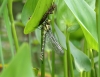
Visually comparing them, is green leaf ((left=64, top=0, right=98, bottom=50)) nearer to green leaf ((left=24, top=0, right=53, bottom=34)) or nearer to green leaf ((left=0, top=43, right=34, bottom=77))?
green leaf ((left=24, top=0, right=53, bottom=34))

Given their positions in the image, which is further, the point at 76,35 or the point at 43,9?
the point at 76,35

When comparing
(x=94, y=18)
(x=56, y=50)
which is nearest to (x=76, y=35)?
(x=56, y=50)

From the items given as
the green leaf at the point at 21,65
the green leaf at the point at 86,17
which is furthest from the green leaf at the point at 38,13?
the green leaf at the point at 21,65

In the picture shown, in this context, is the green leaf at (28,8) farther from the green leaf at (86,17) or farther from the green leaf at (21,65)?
the green leaf at (21,65)

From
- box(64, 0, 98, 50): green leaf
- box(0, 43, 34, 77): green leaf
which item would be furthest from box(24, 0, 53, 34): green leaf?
box(0, 43, 34, 77): green leaf

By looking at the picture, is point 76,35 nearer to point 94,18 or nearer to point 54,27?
point 54,27

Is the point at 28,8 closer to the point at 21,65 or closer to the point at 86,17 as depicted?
the point at 86,17

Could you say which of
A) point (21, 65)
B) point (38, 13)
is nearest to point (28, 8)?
point (38, 13)
